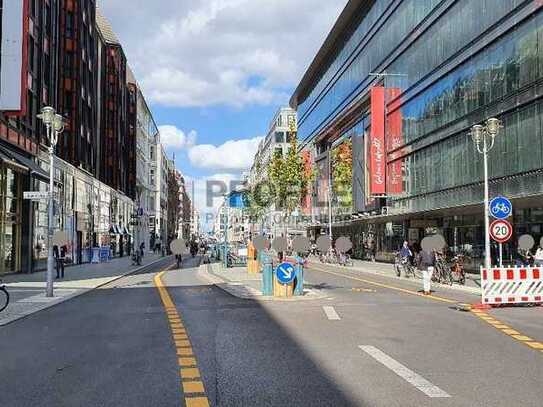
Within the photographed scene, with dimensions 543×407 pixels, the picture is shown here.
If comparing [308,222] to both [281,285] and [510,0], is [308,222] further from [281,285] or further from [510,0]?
[281,285]

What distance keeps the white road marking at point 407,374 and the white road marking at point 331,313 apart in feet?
12.9

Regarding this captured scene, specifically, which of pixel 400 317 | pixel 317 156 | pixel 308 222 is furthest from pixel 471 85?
pixel 308 222

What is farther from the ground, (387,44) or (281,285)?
(387,44)

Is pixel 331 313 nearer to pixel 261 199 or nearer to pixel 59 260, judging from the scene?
pixel 59 260

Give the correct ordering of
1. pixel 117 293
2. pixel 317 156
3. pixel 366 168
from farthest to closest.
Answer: pixel 317 156
pixel 366 168
pixel 117 293

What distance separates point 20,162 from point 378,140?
28.2 metres

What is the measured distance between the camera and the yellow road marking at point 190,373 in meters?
7.94

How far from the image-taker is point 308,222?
82.1 m

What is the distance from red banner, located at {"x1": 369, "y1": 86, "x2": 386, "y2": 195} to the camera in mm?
48812

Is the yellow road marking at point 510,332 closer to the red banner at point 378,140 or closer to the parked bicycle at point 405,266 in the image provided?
the parked bicycle at point 405,266

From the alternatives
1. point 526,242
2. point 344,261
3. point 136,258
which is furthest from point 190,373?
point 136,258

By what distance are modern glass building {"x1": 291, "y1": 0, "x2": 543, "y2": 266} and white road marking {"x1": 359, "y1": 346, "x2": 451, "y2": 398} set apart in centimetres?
1918

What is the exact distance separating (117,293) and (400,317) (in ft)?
37.0

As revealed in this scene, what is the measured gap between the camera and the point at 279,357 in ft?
30.4
